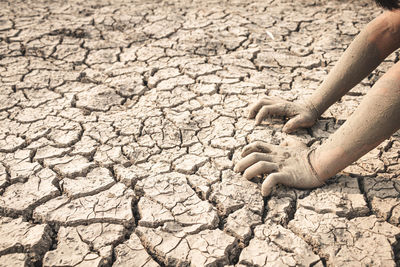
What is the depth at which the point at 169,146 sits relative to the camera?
7.06 feet

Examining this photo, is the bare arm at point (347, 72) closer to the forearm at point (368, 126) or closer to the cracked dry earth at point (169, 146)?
the cracked dry earth at point (169, 146)

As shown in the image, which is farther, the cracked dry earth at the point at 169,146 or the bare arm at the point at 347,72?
the bare arm at the point at 347,72

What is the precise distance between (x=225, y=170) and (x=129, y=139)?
668 mm

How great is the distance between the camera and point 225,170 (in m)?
1.95

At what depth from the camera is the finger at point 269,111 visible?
86.4 inches

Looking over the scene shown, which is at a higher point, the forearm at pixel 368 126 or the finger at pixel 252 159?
the forearm at pixel 368 126

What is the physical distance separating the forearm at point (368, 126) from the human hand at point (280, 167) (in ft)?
0.31

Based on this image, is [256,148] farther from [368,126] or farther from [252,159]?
[368,126]

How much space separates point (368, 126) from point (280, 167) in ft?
1.59

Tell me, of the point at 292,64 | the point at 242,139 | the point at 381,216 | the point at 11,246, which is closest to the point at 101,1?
the point at 292,64

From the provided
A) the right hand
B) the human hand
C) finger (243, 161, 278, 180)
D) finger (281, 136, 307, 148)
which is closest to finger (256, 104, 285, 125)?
the right hand

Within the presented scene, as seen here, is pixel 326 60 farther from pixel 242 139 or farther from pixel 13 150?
pixel 13 150

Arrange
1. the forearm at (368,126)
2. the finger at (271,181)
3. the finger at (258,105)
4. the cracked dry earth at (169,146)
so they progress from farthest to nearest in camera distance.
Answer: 1. the finger at (258,105)
2. the finger at (271,181)
3. the cracked dry earth at (169,146)
4. the forearm at (368,126)

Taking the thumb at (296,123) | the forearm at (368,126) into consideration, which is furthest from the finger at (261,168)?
the thumb at (296,123)
